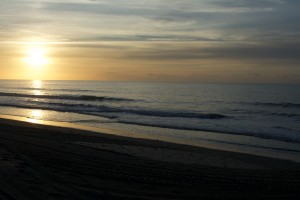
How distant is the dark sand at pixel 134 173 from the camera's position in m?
7.26

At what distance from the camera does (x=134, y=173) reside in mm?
9086

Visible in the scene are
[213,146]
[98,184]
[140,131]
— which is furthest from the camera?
[140,131]

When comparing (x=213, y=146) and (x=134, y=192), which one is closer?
(x=134, y=192)

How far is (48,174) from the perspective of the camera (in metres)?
8.35

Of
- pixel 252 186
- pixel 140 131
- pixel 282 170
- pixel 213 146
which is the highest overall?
pixel 252 186

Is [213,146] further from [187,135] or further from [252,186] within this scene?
[252,186]

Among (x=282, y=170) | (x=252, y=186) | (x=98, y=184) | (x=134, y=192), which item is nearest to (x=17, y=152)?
(x=98, y=184)

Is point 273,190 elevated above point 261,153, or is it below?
above

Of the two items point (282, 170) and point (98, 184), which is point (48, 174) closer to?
point (98, 184)

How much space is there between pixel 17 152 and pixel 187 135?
9.93 meters

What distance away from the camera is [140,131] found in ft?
67.1

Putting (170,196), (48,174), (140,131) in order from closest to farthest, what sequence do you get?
(170,196), (48,174), (140,131)

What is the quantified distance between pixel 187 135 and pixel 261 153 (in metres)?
5.49

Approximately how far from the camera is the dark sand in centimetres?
726
